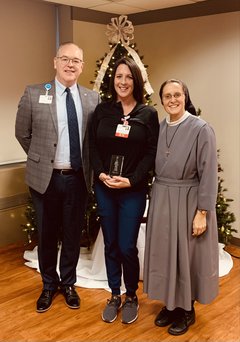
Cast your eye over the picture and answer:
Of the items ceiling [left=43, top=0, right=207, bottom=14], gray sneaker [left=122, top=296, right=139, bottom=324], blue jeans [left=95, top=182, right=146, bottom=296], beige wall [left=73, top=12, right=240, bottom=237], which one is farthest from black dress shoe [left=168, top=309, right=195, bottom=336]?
ceiling [left=43, top=0, right=207, bottom=14]

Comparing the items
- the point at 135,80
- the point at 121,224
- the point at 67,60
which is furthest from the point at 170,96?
Result: the point at 121,224

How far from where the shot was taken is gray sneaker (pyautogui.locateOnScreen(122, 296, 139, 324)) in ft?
8.53

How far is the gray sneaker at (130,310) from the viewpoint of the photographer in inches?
102

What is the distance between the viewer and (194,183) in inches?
90.5

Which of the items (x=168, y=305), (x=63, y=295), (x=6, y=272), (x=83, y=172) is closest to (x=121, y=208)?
(x=83, y=172)

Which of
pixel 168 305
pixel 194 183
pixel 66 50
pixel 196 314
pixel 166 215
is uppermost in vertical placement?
pixel 66 50

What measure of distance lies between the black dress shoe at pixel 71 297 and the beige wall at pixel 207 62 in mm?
1795

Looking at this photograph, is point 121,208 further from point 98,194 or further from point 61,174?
point 61,174

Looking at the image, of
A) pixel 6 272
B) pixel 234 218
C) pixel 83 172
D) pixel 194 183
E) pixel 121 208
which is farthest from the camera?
pixel 234 218

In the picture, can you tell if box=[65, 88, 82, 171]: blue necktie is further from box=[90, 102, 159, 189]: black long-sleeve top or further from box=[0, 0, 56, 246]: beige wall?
box=[0, 0, 56, 246]: beige wall

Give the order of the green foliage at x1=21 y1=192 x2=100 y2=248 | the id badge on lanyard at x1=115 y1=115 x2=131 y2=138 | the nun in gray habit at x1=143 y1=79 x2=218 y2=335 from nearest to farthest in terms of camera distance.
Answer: the nun in gray habit at x1=143 y1=79 x2=218 y2=335, the id badge on lanyard at x1=115 y1=115 x2=131 y2=138, the green foliage at x1=21 y1=192 x2=100 y2=248

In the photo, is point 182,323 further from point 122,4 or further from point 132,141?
point 122,4

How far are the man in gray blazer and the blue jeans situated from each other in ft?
0.73

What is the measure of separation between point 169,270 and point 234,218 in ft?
5.17
